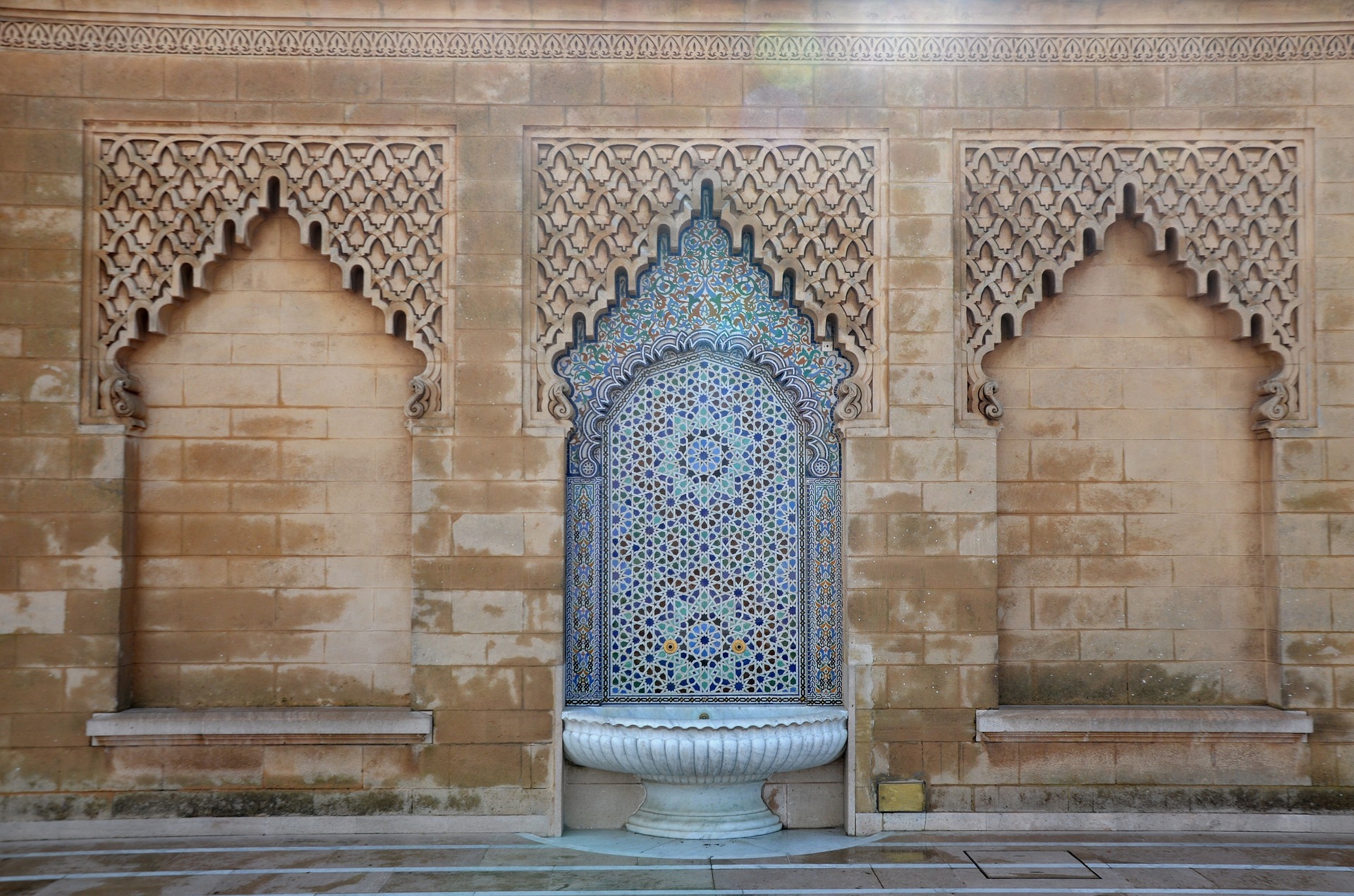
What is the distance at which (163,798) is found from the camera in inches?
197

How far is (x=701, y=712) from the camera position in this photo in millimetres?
5164

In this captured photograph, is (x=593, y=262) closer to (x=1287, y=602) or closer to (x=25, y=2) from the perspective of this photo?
(x=25, y=2)

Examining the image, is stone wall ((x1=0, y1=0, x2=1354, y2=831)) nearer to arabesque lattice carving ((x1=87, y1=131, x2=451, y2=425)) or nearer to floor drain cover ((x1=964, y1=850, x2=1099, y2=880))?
arabesque lattice carving ((x1=87, y1=131, x2=451, y2=425))

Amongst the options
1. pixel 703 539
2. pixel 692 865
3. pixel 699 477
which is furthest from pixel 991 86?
pixel 692 865

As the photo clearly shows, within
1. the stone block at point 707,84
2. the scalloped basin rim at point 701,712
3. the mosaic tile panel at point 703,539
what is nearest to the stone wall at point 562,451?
the stone block at point 707,84

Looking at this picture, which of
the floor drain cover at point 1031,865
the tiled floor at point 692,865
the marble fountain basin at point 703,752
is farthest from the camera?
the marble fountain basin at point 703,752

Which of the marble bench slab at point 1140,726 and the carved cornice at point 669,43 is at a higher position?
the carved cornice at point 669,43

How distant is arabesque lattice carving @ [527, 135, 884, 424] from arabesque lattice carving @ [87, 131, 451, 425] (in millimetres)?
542

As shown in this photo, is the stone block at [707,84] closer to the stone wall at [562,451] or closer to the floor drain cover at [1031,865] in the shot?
the stone wall at [562,451]

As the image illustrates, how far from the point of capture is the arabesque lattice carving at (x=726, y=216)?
5.23m

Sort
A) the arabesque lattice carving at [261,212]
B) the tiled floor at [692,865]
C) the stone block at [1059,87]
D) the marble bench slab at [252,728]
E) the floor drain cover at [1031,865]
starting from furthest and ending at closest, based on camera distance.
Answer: the stone block at [1059,87] < the arabesque lattice carving at [261,212] < the marble bench slab at [252,728] < the floor drain cover at [1031,865] < the tiled floor at [692,865]

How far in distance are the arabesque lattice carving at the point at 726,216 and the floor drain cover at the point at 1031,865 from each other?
2116mm

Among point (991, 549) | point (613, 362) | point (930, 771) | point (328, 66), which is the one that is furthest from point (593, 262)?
point (930, 771)

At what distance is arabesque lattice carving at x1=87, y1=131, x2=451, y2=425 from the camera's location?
5.16m
